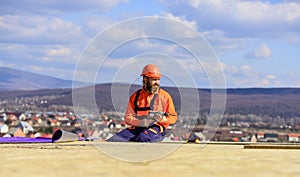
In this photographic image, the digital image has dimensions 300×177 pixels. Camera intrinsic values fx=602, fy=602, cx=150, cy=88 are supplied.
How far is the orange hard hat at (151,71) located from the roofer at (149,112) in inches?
2.3

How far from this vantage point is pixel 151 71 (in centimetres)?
1490

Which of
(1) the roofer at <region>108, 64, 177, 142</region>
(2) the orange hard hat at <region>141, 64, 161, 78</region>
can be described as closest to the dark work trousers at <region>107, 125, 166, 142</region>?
(1) the roofer at <region>108, 64, 177, 142</region>

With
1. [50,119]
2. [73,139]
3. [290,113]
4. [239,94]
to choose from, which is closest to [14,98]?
[50,119]

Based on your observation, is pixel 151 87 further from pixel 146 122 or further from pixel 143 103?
pixel 146 122

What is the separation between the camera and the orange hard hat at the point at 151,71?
14781 millimetres

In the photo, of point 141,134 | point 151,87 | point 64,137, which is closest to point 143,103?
point 151,87

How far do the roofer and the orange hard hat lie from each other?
57 mm

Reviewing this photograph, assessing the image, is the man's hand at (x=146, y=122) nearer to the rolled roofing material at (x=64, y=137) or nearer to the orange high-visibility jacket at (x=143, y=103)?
the orange high-visibility jacket at (x=143, y=103)

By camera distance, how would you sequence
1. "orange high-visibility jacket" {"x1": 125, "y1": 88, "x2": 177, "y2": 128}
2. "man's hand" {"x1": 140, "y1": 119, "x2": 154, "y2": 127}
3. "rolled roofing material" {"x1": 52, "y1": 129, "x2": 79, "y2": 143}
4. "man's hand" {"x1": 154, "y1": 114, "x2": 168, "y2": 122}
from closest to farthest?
"man's hand" {"x1": 154, "y1": 114, "x2": 168, "y2": 122} < "man's hand" {"x1": 140, "y1": 119, "x2": 154, "y2": 127} < "orange high-visibility jacket" {"x1": 125, "y1": 88, "x2": 177, "y2": 128} < "rolled roofing material" {"x1": 52, "y1": 129, "x2": 79, "y2": 143}

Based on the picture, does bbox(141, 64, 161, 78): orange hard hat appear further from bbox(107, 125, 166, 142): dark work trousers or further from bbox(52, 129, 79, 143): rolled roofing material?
bbox(52, 129, 79, 143): rolled roofing material

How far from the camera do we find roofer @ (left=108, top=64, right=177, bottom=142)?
15.5m

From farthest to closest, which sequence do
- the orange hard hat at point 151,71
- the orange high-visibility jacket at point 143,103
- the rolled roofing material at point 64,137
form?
the rolled roofing material at point 64,137
the orange high-visibility jacket at point 143,103
the orange hard hat at point 151,71

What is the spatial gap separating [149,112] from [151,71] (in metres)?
1.28

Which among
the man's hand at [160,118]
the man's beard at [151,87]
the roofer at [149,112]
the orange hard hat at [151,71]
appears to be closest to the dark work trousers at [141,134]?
the roofer at [149,112]
